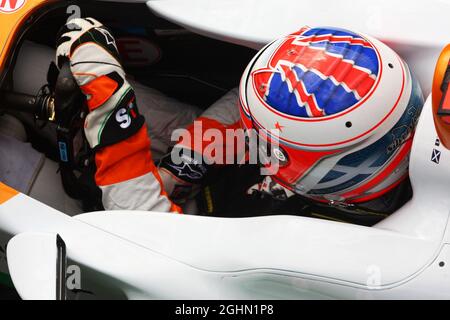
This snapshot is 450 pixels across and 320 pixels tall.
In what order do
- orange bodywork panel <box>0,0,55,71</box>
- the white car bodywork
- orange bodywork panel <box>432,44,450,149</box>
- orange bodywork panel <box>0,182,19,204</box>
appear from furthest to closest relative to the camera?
orange bodywork panel <box>0,0,55,71</box> < orange bodywork panel <box>0,182,19,204</box> < the white car bodywork < orange bodywork panel <box>432,44,450,149</box>

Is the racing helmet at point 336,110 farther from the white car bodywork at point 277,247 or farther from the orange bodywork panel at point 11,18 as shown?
the orange bodywork panel at point 11,18

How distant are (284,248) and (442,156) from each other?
280 millimetres

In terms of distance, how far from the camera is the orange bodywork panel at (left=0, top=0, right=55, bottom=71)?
49.7 inches

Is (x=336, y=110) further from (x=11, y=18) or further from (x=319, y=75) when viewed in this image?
(x=11, y=18)

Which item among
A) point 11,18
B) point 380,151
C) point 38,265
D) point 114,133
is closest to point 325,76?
point 380,151

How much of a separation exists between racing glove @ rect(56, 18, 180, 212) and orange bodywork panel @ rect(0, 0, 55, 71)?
14cm

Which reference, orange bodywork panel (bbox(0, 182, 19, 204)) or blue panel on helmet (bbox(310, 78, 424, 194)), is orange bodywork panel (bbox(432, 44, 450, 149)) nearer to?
blue panel on helmet (bbox(310, 78, 424, 194))

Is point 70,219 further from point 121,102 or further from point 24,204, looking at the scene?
point 121,102

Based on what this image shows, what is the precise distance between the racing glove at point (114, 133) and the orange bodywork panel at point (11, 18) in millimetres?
144

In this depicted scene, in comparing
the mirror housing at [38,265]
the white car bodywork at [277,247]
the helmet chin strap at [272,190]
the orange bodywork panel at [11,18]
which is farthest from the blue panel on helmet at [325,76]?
the orange bodywork panel at [11,18]

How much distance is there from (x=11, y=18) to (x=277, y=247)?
730mm

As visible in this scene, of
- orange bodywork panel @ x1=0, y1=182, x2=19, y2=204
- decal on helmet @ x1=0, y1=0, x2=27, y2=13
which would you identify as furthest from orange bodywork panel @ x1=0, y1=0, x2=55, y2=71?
orange bodywork panel @ x1=0, y1=182, x2=19, y2=204
